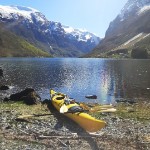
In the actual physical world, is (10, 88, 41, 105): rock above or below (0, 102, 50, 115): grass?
above

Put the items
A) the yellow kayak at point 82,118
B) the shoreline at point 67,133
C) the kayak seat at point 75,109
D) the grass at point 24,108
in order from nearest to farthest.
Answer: the shoreline at point 67,133 < the yellow kayak at point 82,118 < the kayak seat at point 75,109 < the grass at point 24,108

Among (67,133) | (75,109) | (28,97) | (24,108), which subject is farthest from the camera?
(28,97)

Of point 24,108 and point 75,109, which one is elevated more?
point 75,109

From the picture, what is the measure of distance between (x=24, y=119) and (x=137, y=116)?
604 inches

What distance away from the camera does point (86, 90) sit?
3295 inches

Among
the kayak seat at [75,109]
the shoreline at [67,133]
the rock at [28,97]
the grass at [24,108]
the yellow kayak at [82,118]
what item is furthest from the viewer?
the rock at [28,97]

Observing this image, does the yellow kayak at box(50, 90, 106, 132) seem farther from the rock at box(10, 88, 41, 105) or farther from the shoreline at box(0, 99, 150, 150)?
the rock at box(10, 88, 41, 105)

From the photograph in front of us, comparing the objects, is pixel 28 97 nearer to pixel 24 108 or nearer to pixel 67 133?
pixel 24 108

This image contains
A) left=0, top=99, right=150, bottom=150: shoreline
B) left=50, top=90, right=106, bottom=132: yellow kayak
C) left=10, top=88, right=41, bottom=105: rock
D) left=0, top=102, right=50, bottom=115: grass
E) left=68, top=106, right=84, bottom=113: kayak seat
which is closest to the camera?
left=0, top=99, right=150, bottom=150: shoreline

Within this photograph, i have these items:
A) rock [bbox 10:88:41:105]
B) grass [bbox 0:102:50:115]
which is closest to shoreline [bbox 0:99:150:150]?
grass [bbox 0:102:50:115]

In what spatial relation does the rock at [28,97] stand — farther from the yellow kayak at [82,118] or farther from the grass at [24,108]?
the yellow kayak at [82,118]

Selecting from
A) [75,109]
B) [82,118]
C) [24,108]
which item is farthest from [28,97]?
[82,118]

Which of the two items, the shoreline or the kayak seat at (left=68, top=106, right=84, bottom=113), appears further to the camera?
the kayak seat at (left=68, top=106, right=84, bottom=113)

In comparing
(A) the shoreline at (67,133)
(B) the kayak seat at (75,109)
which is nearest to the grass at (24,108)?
(A) the shoreline at (67,133)
